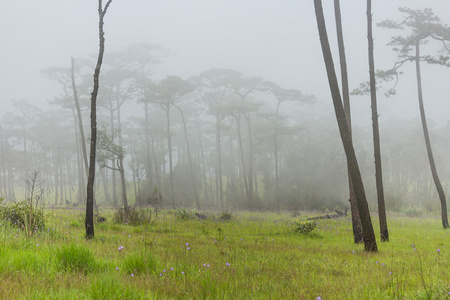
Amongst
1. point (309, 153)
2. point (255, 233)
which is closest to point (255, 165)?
point (309, 153)

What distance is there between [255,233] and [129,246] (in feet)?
17.4

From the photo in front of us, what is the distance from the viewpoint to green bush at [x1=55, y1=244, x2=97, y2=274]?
3487mm

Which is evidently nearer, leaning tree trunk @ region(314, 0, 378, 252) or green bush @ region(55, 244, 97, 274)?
green bush @ region(55, 244, 97, 274)

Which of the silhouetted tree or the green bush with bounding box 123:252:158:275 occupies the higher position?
the silhouetted tree

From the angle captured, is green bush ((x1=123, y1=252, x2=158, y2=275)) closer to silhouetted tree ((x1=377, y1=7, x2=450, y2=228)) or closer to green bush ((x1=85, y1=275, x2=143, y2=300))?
green bush ((x1=85, y1=275, x2=143, y2=300))

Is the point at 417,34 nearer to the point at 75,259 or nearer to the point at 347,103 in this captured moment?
the point at 347,103

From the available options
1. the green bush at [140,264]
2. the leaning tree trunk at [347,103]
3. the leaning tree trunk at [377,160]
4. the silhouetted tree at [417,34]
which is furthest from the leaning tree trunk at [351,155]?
the silhouetted tree at [417,34]

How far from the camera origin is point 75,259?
3.60 metres

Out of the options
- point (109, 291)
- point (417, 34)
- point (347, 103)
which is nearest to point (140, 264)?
point (109, 291)

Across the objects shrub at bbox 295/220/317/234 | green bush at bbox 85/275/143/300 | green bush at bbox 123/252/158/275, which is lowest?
shrub at bbox 295/220/317/234

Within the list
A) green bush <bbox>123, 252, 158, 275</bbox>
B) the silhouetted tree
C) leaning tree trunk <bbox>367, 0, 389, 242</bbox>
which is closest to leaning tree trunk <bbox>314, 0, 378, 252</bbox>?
leaning tree trunk <bbox>367, 0, 389, 242</bbox>

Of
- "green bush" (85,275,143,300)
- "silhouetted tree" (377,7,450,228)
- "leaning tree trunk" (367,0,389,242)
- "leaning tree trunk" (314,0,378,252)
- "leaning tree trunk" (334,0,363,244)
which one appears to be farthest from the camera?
"silhouetted tree" (377,7,450,228)

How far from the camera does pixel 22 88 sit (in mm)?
185500

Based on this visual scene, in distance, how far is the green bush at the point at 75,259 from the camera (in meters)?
3.49
